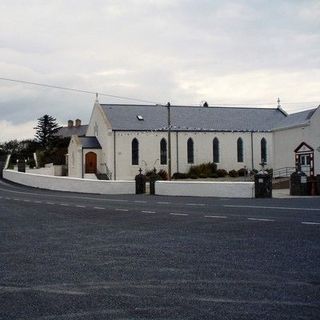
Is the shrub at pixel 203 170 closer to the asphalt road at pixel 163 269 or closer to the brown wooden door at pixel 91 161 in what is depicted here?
the brown wooden door at pixel 91 161

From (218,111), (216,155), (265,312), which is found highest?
(218,111)

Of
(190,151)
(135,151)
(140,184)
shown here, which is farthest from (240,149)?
(140,184)

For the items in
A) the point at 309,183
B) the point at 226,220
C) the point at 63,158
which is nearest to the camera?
the point at 226,220

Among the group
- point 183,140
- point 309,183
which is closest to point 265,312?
point 309,183

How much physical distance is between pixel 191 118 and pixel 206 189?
1359 inches

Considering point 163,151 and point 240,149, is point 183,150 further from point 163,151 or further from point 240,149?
point 240,149

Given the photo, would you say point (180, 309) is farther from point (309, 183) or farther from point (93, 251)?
point (309, 183)

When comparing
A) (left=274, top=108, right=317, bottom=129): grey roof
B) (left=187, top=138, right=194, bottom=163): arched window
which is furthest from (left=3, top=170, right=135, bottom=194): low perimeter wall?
(left=187, top=138, right=194, bottom=163): arched window

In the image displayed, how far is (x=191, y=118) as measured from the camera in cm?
6844

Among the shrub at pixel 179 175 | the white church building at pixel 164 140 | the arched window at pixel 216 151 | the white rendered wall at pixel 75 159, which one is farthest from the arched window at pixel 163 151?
Answer: the white rendered wall at pixel 75 159

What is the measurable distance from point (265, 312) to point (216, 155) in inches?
2421

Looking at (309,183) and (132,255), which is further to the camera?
(309,183)

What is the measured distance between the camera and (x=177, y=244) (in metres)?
12.3

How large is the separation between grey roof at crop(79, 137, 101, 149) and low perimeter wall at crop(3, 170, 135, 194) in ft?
38.4
